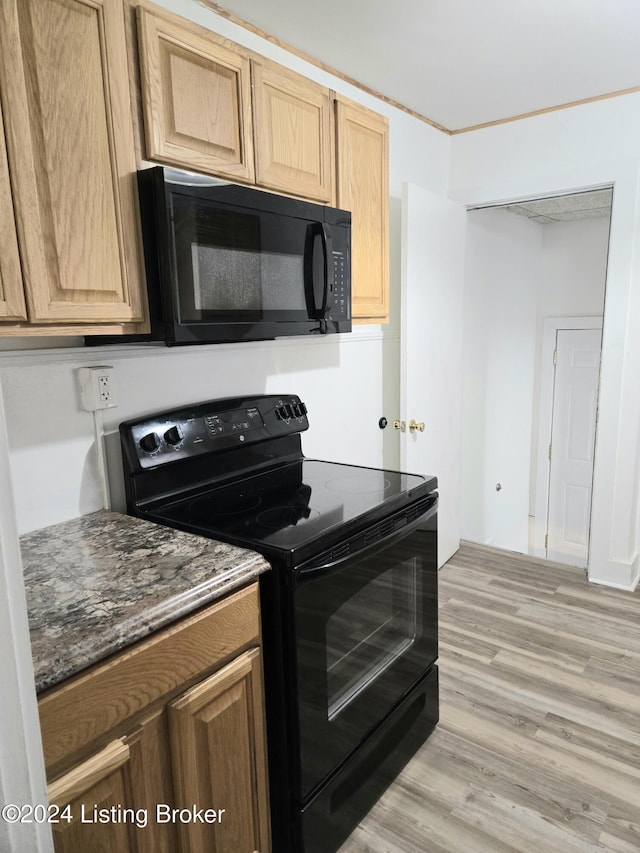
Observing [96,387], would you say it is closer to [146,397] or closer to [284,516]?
[146,397]

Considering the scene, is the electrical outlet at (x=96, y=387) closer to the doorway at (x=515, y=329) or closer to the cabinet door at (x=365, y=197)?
the cabinet door at (x=365, y=197)

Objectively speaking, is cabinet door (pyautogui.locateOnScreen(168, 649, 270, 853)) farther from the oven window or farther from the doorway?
the doorway

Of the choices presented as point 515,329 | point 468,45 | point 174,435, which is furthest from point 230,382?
point 515,329

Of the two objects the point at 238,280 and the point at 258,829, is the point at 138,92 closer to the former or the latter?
the point at 238,280

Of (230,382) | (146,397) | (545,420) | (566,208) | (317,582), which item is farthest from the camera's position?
(545,420)

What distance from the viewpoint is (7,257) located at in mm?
1111

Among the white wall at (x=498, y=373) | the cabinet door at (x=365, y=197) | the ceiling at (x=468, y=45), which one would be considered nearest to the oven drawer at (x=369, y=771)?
the cabinet door at (x=365, y=197)

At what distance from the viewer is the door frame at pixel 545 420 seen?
14.5ft

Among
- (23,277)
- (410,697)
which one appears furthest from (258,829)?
(23,277)

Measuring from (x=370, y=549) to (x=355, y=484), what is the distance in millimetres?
344

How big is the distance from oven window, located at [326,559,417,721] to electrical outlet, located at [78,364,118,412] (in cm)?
85

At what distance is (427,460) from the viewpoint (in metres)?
2.91

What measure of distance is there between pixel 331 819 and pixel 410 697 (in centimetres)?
44

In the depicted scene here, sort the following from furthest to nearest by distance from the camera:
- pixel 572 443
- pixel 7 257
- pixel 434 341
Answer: pixel 572 443
pixel 434 341
pixel 7 257
